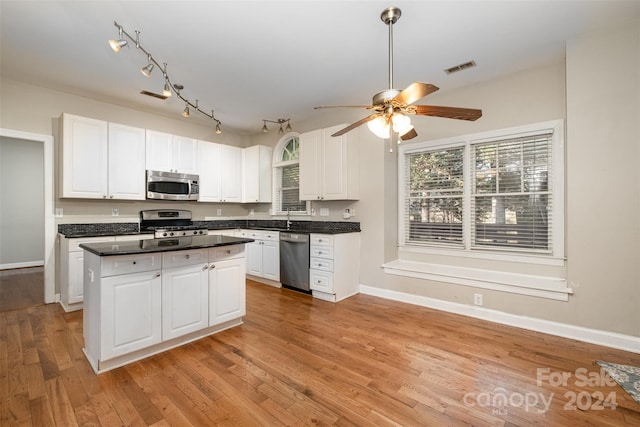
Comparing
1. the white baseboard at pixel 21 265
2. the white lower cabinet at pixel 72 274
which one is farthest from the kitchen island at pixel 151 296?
the white baseboard at pixel 21 265

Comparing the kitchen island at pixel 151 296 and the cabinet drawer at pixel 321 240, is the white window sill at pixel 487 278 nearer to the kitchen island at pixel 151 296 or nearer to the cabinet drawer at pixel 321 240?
the cabinet drawer at pixel 321 240

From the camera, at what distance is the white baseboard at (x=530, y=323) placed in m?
2.53

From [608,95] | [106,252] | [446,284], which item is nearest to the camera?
[106,252]

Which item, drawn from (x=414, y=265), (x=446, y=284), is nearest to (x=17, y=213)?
(x=414, y=265)

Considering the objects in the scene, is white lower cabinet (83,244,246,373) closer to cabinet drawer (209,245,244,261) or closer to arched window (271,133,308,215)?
cabinet drawer (209,245,244,261)

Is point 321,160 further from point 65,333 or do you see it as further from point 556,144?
point 65,333

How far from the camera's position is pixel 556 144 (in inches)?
119

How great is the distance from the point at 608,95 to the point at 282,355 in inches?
145

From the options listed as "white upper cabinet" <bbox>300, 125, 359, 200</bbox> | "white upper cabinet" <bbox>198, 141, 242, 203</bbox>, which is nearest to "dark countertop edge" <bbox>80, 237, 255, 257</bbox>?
"white upper cabinet" <bbox>300, 125, 359, 200</bbox>

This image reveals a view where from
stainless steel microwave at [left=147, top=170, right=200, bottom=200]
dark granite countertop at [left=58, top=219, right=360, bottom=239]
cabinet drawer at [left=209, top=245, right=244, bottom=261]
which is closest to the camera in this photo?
cabinet drawer at [left=209, top=245, right=244, bottom=261]

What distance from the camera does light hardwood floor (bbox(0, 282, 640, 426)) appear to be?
67.1 inches

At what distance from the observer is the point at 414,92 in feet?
5.92

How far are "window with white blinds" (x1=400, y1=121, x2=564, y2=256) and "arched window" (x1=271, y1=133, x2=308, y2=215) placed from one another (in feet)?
6.58

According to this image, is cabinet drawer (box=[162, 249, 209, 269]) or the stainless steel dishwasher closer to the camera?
cabinet drawer (box=[162, 249, 209, 269])
